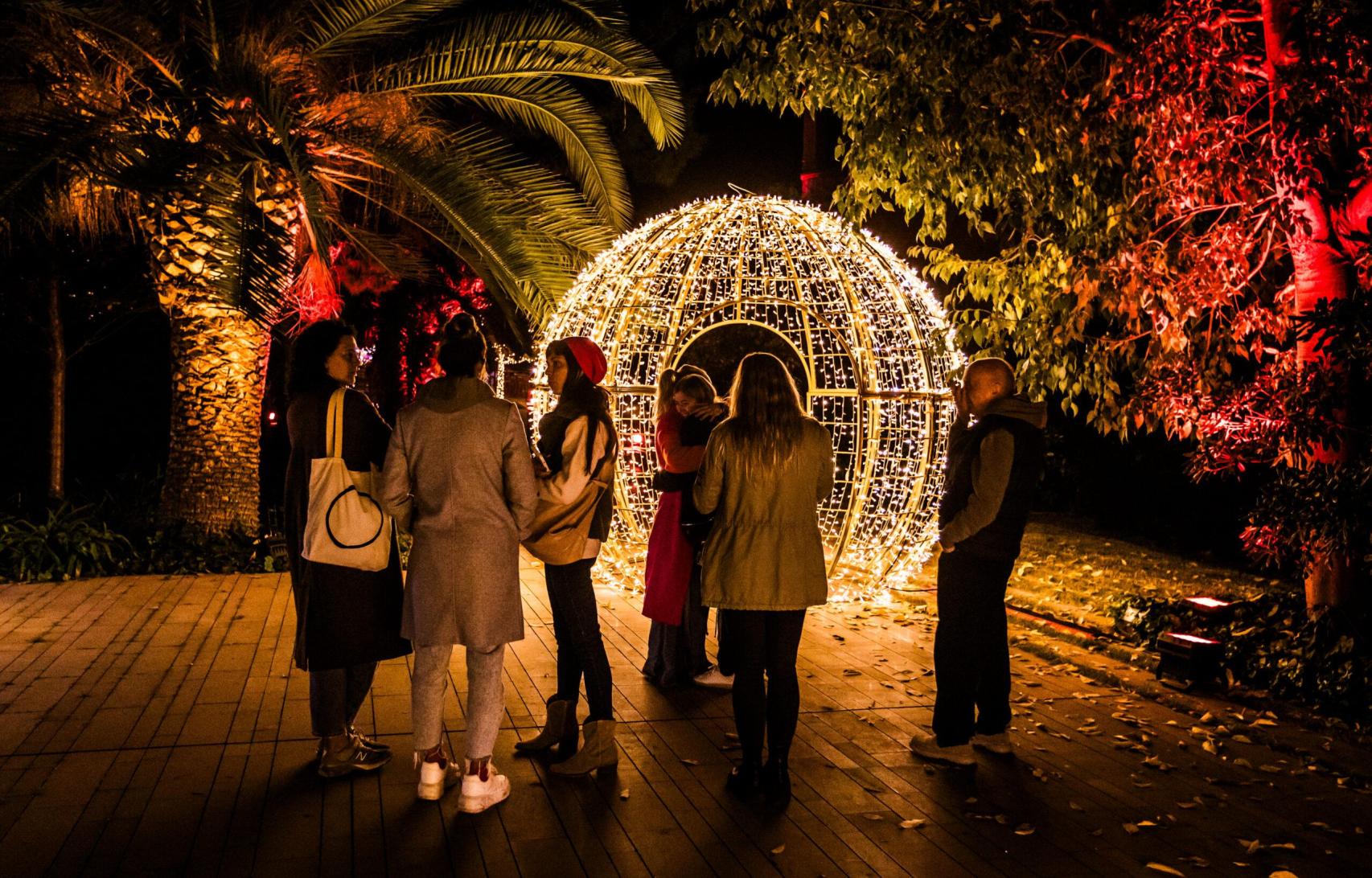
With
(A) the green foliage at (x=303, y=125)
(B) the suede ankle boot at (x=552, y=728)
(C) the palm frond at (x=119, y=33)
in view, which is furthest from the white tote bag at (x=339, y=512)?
(C) the palm frond at (x=119, y=33)

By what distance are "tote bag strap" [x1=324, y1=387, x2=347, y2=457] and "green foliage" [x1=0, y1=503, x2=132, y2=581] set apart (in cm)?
599

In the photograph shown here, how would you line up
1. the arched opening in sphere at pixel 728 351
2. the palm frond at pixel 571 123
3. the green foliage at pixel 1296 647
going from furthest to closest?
1. the arched opening in sphere at pixel 728 351
2. the palm frond at pixel 571 123
3. the green foliage at pixel 1296 647

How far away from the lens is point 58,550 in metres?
9.15

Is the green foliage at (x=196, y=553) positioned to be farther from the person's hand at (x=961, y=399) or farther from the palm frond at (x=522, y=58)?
the person's hand at (x=961, y=399)

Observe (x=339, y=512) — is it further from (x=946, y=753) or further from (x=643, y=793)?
(x=946, y=753)

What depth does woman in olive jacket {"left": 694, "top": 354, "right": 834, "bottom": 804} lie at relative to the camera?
13.7ft

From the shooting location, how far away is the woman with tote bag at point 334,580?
4.23 meters

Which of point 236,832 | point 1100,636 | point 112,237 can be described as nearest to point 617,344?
point 1100,636

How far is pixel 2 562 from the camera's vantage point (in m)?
8.93

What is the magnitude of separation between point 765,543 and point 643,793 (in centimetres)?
112

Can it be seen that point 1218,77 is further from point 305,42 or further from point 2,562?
point 2,562

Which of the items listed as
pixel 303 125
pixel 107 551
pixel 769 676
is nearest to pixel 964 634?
pixel 769 676

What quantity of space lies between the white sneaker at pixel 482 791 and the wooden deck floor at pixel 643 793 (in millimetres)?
62

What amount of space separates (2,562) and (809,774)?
24.5 feet
